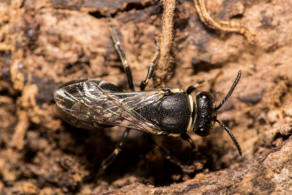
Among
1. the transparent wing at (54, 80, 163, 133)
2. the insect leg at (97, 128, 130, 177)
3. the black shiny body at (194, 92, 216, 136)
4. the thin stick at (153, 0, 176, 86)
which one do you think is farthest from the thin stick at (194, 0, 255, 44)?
the insect leg at (97, 128, 130, 177)

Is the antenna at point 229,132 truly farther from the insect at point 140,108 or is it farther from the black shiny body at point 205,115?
the black shiny body at point 205,115

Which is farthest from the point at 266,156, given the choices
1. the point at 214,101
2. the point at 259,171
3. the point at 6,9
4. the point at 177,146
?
the point at 6,9

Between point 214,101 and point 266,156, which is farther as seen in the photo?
point 214,101

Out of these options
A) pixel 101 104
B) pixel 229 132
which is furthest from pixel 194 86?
pixel 101 104

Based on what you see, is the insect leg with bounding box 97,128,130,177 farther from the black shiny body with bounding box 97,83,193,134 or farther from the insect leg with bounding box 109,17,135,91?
the insect leg with bounding box 109,17,135,91

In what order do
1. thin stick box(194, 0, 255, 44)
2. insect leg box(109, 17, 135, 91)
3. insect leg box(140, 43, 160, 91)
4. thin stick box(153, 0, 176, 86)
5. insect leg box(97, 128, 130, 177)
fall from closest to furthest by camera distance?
thin stick box(153, 0, 176, 86), thin stick box(194, 0, 255, 44), insect leg box(140, 43, 160, 91), insect leg box(109, 17, 135, 91), insect leg box(97, 128, 130, 177)

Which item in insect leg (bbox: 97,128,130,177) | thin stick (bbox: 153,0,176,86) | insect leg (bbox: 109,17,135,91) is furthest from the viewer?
insect leg (bbox: 97,128,130,177)

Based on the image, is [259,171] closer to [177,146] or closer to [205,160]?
[205,160]
